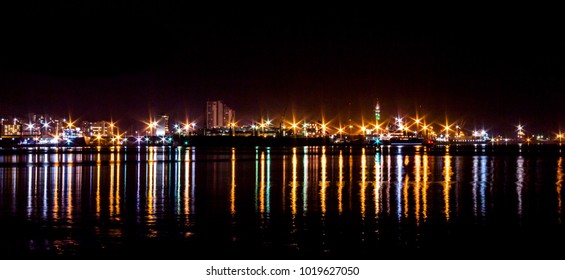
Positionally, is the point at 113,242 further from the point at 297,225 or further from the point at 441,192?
the point at 441,192

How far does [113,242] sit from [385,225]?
4.25 m

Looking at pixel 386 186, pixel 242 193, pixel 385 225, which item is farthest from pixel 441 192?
pixel 385 225

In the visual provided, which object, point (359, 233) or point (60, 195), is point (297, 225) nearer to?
point (359, 233)

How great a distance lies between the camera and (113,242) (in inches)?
350

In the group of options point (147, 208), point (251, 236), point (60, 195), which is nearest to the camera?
point (251, 236)

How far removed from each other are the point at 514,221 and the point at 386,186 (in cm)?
762

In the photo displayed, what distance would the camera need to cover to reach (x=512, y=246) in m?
8.63

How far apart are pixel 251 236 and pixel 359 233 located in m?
1.61

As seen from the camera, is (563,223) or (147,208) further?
(147,208)

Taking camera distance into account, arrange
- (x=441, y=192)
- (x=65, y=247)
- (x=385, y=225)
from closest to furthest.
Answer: (x=65, y=247)
(x=385, y=225)
(x=441, y=192)
